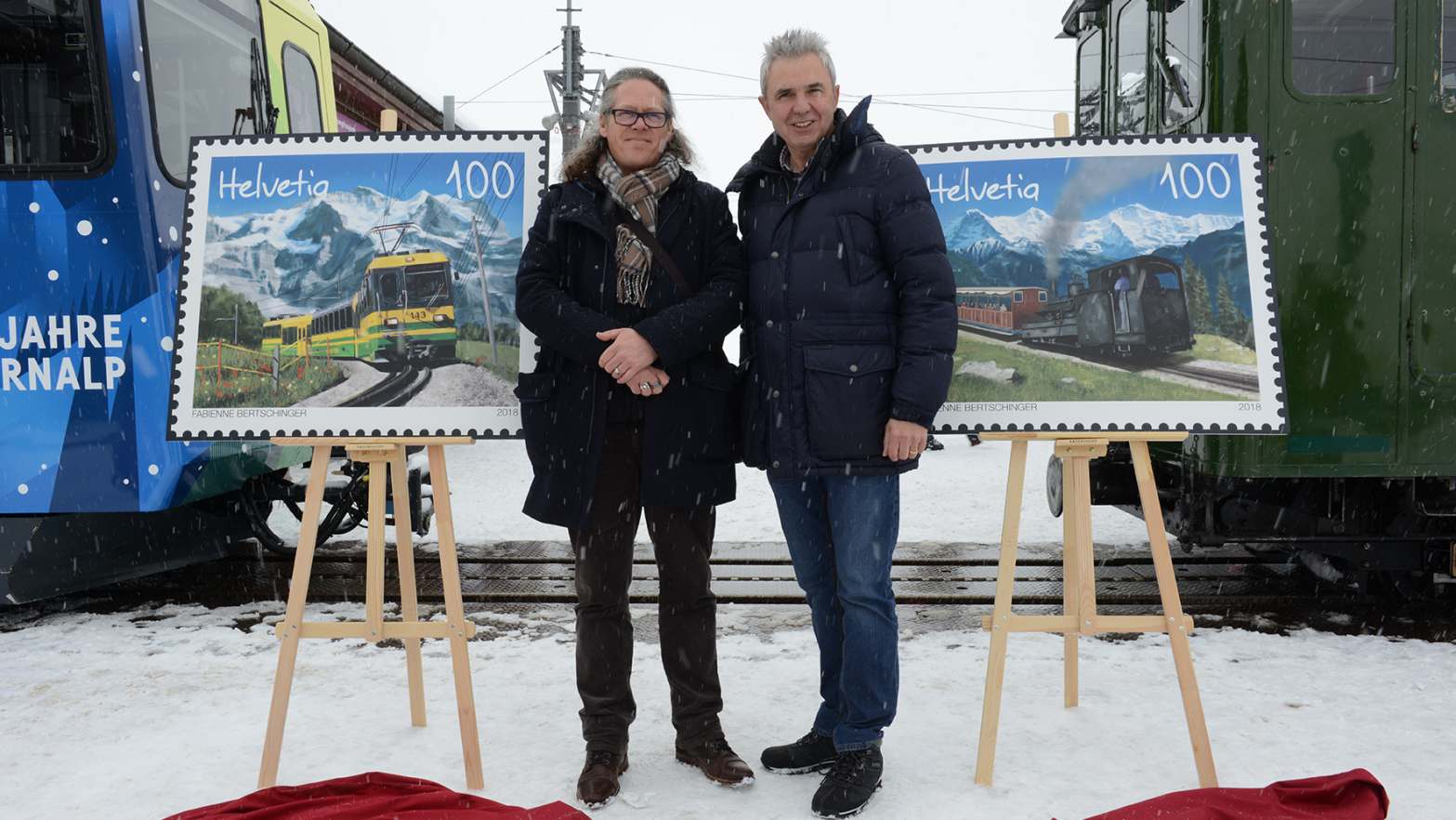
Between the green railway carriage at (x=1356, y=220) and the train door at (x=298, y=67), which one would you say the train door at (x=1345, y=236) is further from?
the train door at (x=298, y=67)

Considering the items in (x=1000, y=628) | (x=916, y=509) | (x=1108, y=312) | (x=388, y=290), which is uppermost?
(x=388, y=290)

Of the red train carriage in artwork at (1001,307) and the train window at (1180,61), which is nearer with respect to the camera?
the red train carriage in artwork at (1001,307)

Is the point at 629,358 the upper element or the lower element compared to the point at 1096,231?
lower

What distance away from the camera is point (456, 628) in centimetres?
288

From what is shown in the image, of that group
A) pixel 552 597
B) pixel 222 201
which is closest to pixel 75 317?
pixel 222 201

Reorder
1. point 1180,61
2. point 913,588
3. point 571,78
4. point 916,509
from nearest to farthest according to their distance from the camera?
point 1180,61 → point 913,588 → point 916,509 → point 571,78

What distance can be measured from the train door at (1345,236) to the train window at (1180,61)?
32 centimetres

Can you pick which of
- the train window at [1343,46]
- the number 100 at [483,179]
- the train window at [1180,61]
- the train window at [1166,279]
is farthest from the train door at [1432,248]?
the number 100 at [483,179]

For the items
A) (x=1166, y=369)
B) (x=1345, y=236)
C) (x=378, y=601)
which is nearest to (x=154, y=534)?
(x=378, y=601)

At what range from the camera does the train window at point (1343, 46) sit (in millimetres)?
4062

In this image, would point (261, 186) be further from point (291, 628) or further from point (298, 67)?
point (298, 67)

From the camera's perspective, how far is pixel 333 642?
4137 mm

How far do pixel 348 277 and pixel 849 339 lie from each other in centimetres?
151

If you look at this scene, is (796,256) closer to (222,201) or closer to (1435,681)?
(222,201)
